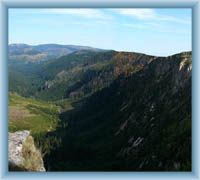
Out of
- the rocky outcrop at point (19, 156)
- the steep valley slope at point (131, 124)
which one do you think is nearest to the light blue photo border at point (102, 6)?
the rocky outcrop at point (19, 156)

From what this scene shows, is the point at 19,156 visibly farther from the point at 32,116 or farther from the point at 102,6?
the point at 32,116

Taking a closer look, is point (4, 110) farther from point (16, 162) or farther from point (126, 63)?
point (126, 63)

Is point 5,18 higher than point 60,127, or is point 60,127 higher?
point 5,18

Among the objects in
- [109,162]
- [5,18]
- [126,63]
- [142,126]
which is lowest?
[109,162]

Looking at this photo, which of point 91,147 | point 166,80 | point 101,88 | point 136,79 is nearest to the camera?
point 166,80

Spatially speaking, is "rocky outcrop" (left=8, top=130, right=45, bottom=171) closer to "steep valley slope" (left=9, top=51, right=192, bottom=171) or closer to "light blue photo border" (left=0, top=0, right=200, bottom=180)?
"light blue photo border" (left=0, top=0, right=200, bottom=180)

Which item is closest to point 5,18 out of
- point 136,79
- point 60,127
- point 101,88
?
point 136,79

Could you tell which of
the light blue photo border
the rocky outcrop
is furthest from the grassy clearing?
the light blue photo border
